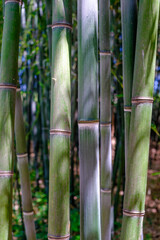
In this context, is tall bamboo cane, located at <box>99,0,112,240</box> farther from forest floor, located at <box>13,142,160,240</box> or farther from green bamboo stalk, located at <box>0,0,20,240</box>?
forest floor, located at <box>13,142,160,240</box>

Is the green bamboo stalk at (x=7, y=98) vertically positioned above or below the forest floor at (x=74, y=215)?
above

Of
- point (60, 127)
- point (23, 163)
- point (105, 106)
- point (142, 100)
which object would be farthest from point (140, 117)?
point (23, 163)

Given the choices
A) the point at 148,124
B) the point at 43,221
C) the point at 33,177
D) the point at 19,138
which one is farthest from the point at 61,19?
the point at 33,177

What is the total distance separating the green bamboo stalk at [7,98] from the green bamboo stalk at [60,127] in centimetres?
12

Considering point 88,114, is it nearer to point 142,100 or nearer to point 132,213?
point 142,100

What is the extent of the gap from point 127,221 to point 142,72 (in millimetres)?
377

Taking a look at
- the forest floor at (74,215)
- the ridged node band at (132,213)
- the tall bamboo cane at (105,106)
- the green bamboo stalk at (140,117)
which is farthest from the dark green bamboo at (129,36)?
the forest floor at (74,215)

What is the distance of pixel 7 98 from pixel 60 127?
172 millimetres

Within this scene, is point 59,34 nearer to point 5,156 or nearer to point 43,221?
point 5,156

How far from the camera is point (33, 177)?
333 centimetres

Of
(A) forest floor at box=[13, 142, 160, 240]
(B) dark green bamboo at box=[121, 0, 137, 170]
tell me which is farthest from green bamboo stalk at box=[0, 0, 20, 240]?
(A) forest floor at box=[13, 142, 160, 240]

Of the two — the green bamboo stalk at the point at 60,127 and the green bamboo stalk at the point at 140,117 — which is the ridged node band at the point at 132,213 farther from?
the green bamboo stalk at the point at 60,127

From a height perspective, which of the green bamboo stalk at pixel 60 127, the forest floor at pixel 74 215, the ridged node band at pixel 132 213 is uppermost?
the green bamboo stalk at pixel 60 127

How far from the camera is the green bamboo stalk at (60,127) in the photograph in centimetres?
67
